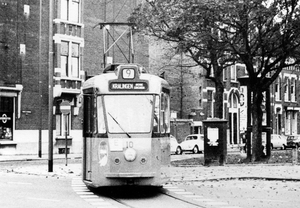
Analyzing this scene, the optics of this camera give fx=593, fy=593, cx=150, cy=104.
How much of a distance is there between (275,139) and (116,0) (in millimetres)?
21577

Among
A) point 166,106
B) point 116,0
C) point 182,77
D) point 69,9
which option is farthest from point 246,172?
point 182,77

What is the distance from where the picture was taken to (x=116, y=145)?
1502 cm

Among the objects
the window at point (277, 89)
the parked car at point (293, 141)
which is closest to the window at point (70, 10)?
the parked car at point (293, 141)

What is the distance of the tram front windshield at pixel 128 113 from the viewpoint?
15.1 meters

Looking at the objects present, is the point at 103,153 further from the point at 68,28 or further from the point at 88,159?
the point at 68,28

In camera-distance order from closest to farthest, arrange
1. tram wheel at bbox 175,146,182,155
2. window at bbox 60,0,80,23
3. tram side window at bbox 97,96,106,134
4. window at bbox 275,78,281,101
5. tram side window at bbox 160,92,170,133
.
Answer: tram side window at bbox 97,96,106,134
tram side window at bbox 160,92,170,133
window at bbox 60,0,80,23
tram wheel at bbox 175,146,182,155
window at bbox 275,78,281,101

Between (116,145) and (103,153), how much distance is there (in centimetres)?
42

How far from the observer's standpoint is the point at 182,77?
56.7 m

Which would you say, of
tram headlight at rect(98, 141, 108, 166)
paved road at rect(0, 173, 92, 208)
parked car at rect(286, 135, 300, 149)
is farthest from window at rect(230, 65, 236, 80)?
tram headlight at rect(98, 141, 108, 166)

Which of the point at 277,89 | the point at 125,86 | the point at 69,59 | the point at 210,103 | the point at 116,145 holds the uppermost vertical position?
the point at 69,59

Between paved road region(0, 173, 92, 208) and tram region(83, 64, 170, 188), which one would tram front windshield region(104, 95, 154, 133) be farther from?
paved road region(0, 173, 92, 208)

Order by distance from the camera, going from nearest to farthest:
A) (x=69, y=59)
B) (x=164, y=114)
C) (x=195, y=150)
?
(x=164, y=114) → (x=69, y=59) → (x=195, y=150)

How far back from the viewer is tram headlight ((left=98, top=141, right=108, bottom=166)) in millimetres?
15062

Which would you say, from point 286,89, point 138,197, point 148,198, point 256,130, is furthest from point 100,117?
point 286,89
